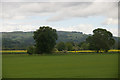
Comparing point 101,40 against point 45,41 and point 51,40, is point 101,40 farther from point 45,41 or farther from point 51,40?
point 45,41

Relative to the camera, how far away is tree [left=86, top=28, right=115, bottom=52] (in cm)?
9238

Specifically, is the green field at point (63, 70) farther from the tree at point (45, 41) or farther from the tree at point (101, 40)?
the tree at point (101, 40)

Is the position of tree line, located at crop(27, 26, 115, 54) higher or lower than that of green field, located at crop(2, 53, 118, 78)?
higher

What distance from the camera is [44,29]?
3415 inches

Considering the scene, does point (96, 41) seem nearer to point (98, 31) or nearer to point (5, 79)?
point (98, 31)

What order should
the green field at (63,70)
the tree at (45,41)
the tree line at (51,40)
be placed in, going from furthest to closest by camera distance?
the tree line at (51,40), the tree at (45,41), the green field at (63,70)

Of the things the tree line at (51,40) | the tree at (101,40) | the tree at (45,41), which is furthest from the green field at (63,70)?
the tree at (101,40)

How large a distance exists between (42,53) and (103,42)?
24648mm

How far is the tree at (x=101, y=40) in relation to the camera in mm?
92375

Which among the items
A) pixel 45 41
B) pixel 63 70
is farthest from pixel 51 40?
pixel 63 70

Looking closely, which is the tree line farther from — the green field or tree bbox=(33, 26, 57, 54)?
the green field

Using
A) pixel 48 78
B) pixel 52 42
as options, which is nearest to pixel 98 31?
pixel 52 42

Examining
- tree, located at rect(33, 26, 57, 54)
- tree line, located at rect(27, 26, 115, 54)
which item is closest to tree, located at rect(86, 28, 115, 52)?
tree line, located at rect(27, 26, 115, 54)

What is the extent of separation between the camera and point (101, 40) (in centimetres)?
9262
